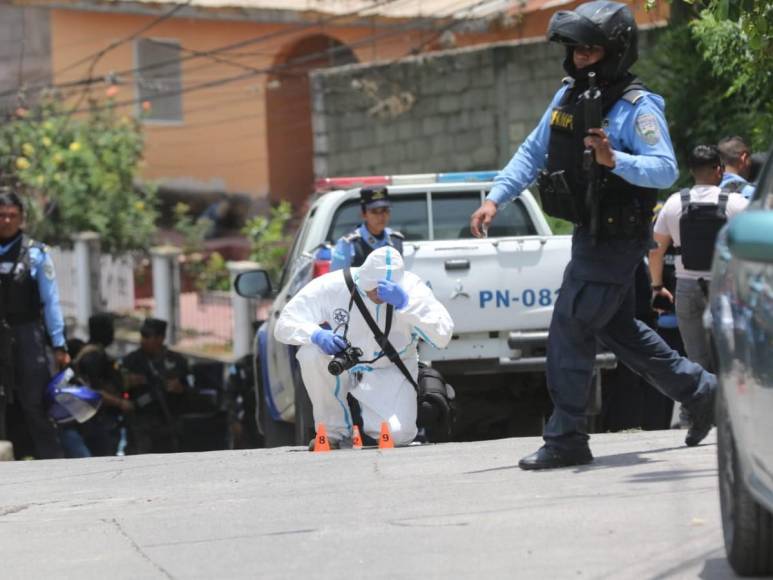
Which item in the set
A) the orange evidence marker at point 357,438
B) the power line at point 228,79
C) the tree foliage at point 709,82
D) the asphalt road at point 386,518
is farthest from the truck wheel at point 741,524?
the power line at point 228,79

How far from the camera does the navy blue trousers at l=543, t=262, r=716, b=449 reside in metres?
6.73

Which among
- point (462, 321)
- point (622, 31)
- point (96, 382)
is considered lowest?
point (96, 382)

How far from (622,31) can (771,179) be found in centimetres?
176

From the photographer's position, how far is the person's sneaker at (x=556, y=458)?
22.6 feet

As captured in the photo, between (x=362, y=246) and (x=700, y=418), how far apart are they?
10.8ft

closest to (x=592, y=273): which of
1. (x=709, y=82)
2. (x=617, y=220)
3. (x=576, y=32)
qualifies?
(x=617, y=220)

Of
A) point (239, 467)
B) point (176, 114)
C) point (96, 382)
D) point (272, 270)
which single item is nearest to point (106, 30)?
point (176, 114)

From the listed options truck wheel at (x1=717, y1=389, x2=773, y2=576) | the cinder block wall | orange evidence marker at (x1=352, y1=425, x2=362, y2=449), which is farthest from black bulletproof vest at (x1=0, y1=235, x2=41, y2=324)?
the cinder block wall

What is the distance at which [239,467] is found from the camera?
8047mm

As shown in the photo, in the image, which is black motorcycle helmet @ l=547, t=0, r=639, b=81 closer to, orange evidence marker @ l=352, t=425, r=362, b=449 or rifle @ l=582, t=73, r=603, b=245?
rifle @ l=582, t=73, r=603, b=245

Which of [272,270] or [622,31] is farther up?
[622,31]

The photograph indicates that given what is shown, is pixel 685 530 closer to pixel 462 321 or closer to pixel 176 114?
pixel 462 321

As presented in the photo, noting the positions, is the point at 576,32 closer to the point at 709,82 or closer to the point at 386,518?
the point at 386,518

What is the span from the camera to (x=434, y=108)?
66.3 ft
